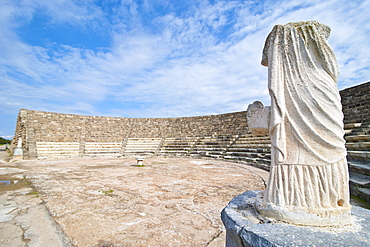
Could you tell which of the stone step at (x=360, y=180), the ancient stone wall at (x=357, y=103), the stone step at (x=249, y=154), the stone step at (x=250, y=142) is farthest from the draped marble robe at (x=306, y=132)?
the stone step at (x=250, y=142)

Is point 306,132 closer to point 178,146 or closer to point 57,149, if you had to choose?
point 178,146

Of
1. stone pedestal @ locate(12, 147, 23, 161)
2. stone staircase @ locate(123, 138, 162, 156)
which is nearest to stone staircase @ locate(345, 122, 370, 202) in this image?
stone staircase @ locate(123, 138, 162, 156)

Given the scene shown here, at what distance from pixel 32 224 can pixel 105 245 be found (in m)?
1.32

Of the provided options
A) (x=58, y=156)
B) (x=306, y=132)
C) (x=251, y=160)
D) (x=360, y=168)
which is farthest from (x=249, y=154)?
(x=58, y=156)

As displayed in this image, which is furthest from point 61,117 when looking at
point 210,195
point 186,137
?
point 210,195

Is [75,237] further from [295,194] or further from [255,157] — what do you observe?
[255,157]

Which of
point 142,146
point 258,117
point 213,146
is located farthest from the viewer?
point 142,146

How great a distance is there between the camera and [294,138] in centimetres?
156

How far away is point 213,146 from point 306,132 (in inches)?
481

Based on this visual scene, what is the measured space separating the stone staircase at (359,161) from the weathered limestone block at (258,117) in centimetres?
303

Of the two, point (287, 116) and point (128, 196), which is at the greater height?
point (287, 116)

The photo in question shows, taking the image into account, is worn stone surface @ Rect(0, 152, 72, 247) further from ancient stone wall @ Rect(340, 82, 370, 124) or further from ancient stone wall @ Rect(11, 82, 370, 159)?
ancient stone wall @ Rect(11, 82, 370, 159)

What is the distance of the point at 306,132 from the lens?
1.53 m

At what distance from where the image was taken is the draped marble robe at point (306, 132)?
1427 millimetres
